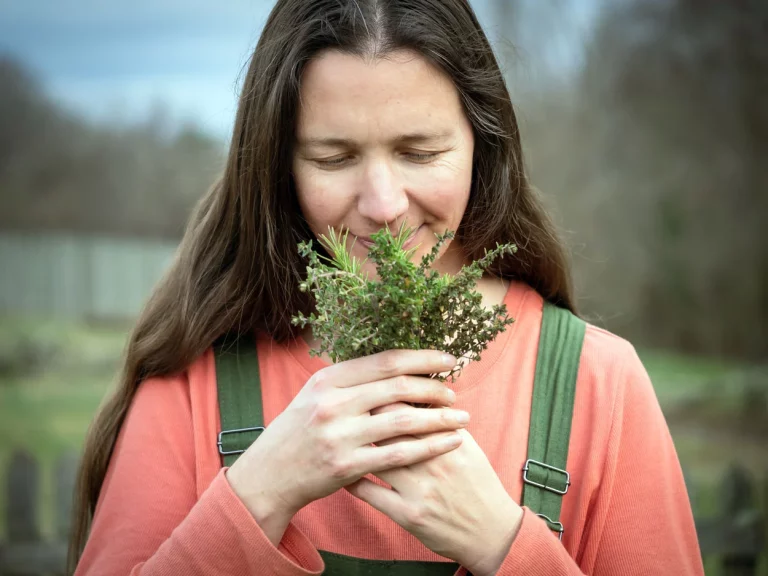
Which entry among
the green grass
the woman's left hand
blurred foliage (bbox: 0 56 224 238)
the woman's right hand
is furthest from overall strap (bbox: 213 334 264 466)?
the green grass

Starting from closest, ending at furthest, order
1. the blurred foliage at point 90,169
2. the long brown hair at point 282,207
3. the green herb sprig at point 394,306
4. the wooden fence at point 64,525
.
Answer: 1. the green herb sprig at point 394,306
2. the long brown hair at point 282,207
3. the wooden fence at point 64,525
4. the blurred foliage at point 90,169

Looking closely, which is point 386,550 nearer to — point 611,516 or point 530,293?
point 611,516

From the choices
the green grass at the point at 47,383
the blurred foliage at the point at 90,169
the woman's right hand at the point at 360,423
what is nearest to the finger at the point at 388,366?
the woman's right hand at the point at 360,423

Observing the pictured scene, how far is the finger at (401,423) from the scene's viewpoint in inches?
58.1

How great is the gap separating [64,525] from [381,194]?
13.3 feet

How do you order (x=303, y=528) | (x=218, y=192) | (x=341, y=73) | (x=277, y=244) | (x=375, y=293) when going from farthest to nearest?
1. (x=218, y=192)
2. (x=277, y=244)
3. (x=303, y=528)
4. (x=341, y=73)
5. (x=375, y=293)

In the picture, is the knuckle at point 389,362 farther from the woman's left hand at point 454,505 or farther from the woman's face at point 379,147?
the woman's face at point 379,147

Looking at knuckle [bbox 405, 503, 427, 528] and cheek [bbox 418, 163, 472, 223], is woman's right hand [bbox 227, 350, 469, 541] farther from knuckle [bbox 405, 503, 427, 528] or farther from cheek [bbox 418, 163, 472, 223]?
cheek [bbox 418, 163, 472, 223]

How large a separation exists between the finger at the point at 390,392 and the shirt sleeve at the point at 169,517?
1.24 feet

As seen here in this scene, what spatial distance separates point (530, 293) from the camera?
6.94ft

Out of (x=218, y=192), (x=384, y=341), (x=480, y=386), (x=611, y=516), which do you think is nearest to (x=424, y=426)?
(x=384, y=341)

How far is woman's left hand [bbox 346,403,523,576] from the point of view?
1532 mm

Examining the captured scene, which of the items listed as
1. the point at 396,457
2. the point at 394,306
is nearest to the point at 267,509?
the point at 396,457

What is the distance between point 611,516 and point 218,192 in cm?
141
